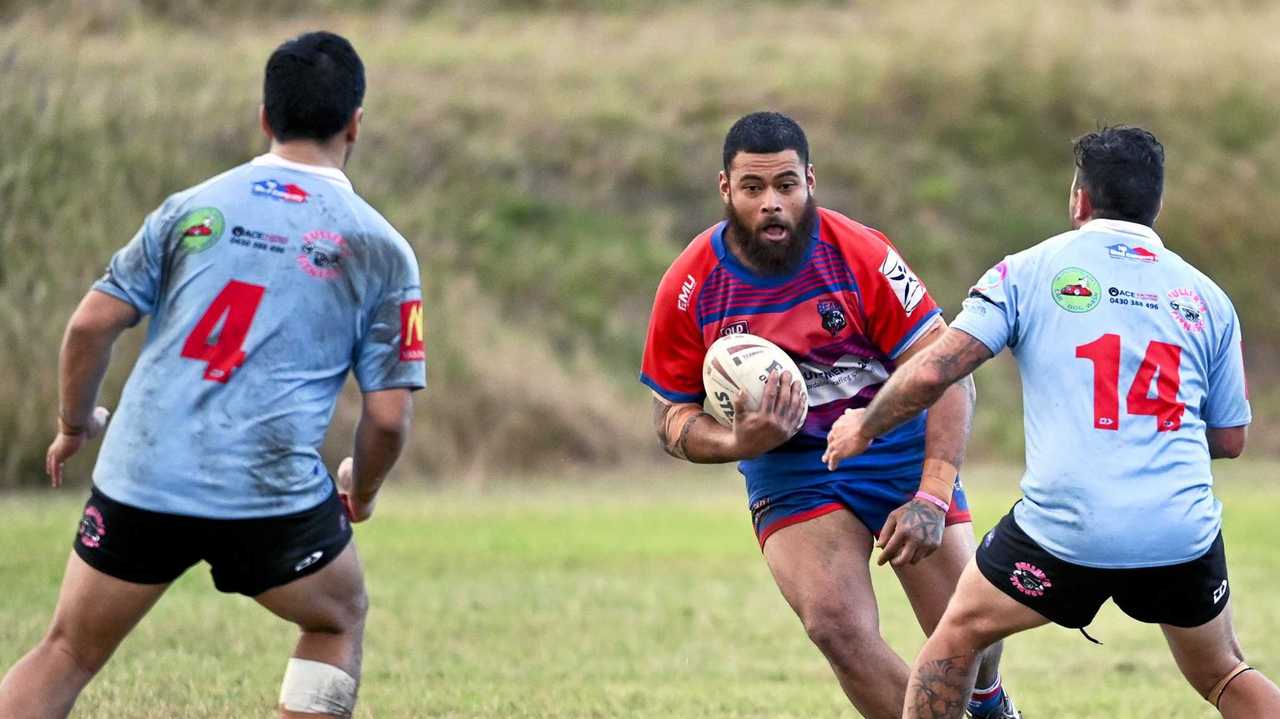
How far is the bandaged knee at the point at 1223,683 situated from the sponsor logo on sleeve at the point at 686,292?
2169mm

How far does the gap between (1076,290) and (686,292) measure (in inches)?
60.3

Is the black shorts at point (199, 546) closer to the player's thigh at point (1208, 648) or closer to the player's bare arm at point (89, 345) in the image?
the player's bare arm at point (89, 345)

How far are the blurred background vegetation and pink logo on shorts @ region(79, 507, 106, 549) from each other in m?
13.2

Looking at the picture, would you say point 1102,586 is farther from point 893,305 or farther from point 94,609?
point 94,609

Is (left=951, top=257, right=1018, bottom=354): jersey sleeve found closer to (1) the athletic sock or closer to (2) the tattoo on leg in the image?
(2) the tattoo on leg

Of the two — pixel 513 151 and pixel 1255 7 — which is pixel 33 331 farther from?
pixel 1255 7

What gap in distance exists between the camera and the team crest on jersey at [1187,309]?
5.45 metres

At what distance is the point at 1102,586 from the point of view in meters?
5.38

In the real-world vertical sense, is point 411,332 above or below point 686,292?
above

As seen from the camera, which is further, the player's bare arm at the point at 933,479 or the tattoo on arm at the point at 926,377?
the player's bare arm at the point at 933,479

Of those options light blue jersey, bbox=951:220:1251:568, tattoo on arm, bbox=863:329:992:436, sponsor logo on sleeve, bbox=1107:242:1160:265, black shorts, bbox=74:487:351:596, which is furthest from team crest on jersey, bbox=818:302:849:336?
black shorts, bbox=74:487:351:596

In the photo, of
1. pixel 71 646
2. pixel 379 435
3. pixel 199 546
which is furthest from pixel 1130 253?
pixel 71 646

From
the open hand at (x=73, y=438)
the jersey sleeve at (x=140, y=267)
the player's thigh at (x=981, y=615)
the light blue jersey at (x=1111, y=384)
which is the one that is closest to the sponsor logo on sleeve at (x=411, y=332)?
the jersey sleeve at (x=140, y=267)

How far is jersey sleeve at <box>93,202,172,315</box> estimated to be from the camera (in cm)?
500
